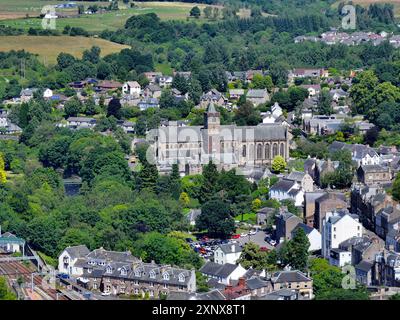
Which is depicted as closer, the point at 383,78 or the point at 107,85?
the point at 383,78

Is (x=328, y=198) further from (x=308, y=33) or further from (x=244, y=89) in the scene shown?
(x=308, y=33)

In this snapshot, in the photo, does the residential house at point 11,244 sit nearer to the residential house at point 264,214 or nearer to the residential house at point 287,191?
the residential house at point 264,214

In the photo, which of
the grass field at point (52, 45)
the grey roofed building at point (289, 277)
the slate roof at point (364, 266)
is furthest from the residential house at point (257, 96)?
the grey roofed building at point (289, 277)

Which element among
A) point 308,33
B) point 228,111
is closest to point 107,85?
point 228,111

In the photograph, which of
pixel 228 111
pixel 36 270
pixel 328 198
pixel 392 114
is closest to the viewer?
pixel 36 270

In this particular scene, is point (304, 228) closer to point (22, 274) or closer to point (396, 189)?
point (396, 189)
